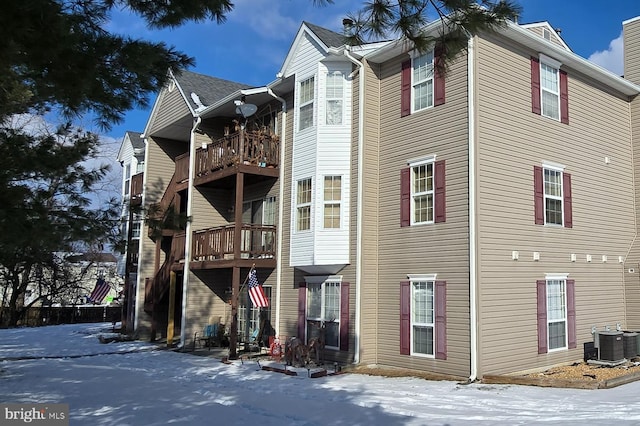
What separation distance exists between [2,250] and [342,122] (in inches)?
350

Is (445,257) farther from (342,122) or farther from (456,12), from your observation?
Result: (456,12)

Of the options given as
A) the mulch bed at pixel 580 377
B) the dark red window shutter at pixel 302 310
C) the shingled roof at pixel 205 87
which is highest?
the shingled roof at pixel 205 87

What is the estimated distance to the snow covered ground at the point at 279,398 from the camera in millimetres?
8117

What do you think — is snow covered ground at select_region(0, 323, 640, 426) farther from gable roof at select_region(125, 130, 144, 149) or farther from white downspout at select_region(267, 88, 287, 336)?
gable roof at select_region(125, 130, 144, 149)

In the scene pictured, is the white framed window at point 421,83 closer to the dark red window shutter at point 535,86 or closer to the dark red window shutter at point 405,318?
the dark red window shutter at point 535,86

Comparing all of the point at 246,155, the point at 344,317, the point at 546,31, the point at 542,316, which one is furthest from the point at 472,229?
the point at 246,155

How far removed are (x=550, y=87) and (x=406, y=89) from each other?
12.3ft

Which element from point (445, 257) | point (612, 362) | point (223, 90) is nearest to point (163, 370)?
point (445, 257)

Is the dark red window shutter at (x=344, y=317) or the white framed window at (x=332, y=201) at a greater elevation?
the white framed window at (x=332, y=201)

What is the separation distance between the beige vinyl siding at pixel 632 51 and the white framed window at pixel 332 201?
9673mm

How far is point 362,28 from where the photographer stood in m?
6.14

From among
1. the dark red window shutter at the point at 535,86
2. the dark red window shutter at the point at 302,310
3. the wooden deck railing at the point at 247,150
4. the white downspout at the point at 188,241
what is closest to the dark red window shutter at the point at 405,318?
the dark red window shutter at the point at 302,310

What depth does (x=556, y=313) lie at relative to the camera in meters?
13.5

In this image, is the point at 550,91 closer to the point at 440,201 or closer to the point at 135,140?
the point at 440,201
